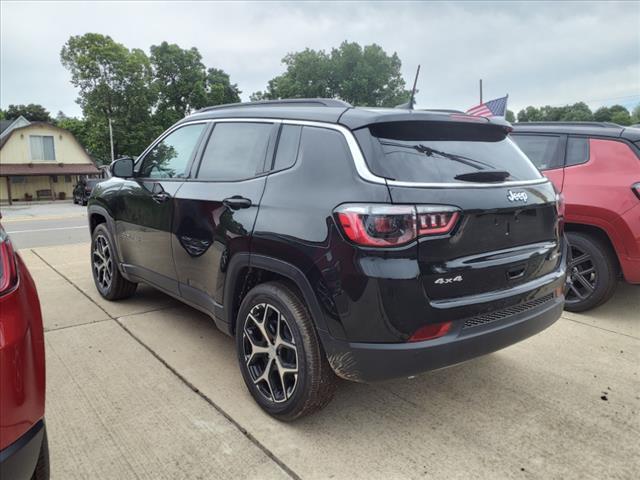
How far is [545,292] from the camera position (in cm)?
281

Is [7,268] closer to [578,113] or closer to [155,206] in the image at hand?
[155,206]

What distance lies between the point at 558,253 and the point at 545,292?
34 centimetres

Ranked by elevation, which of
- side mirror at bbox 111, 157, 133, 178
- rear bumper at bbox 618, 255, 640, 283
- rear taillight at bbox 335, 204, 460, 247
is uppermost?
side mirror at bbox 111, 157, 133, 178

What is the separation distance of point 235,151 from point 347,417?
72.5 inches

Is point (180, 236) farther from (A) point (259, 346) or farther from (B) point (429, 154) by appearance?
(B) point (429, 154)

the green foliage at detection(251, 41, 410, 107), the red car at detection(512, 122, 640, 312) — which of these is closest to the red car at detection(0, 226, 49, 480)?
the red car at detection(512, 122, 640, 312)

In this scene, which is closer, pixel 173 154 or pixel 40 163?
pixel 173 154

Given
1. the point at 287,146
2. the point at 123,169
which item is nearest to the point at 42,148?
the point at 123,169

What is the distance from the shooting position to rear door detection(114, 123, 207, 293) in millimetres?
3701

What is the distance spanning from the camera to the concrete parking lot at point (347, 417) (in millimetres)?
2383

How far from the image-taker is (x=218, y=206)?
311 cm

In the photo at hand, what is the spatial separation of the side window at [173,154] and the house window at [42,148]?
40323 mm

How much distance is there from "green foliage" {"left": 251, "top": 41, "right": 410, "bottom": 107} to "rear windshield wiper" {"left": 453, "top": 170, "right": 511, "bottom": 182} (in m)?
53.3

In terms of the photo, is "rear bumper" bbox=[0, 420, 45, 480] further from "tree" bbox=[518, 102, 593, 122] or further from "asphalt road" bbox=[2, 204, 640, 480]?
"tree" bbox=[518, 102, 593, 122]
